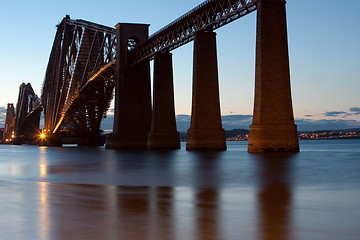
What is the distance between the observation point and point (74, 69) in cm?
8456

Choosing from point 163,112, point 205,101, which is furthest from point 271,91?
point 163,112

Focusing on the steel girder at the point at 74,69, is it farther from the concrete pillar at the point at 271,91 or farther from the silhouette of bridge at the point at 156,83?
the concrete pillar at the point at 271,91

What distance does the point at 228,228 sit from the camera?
8281 millimetres

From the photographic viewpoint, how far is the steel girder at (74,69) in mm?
79381

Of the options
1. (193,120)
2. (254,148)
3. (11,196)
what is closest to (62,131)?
(193,120)

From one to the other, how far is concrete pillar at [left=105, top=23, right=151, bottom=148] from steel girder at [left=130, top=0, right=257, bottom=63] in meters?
2.72

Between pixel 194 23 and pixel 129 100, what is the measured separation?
19350 millimetres

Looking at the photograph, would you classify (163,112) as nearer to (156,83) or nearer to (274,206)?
(156,83)

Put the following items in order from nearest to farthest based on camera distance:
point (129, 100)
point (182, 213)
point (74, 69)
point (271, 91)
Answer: point (182, 213) → point (271, 91) → point (129, 100) → point (74, 69)

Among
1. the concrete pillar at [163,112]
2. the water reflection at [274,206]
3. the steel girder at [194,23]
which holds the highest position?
the steel girder at [194,23]

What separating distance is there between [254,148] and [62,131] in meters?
63.1

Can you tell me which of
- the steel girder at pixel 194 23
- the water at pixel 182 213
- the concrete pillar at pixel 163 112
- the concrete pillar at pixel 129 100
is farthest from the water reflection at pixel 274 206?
the concrete pillar at pixel 129 100

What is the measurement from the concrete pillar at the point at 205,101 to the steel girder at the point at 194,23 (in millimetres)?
2204

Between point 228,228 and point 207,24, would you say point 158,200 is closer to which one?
point 228,228
